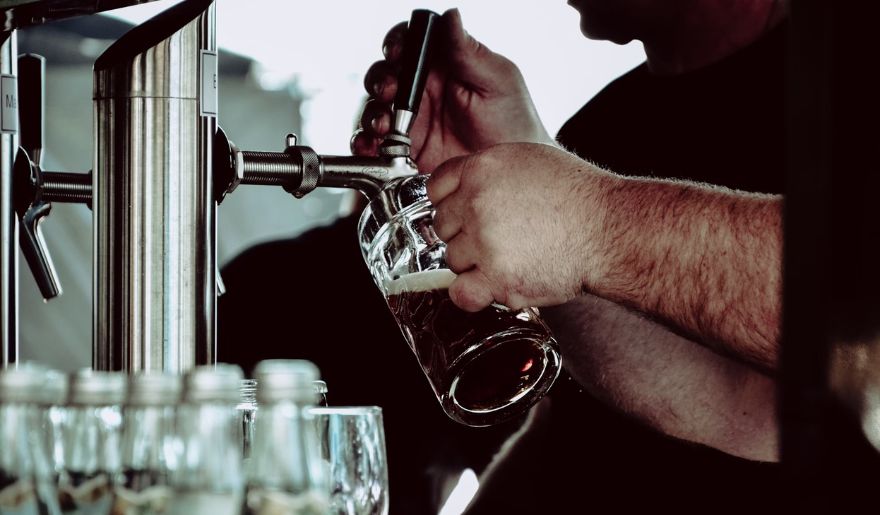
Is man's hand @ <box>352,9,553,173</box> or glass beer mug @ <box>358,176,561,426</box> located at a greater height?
man's hand @ <box>352,9,553,173</box>

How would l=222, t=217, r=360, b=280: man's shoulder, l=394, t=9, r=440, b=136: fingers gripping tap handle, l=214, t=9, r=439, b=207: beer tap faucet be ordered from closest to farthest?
l=214, t=9, r=439, b=207: beer tap faucet → l=394, t=9, r=440, b=136: fingers gripping tap handle → l=222, t=217, r=360, b=280: man's shoulder

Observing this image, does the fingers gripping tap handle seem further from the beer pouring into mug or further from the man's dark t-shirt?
the man's dark t-shirt

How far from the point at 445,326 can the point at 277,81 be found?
189 cm

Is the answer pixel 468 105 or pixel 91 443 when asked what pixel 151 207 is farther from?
pixel 468 105

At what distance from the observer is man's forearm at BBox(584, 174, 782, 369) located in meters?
0.85

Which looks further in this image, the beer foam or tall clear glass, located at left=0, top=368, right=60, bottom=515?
the beer foam

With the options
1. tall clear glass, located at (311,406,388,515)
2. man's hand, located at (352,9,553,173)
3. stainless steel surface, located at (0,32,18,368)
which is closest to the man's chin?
man's hand, located at (352,9,553,173)

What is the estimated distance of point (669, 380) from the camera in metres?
1.52

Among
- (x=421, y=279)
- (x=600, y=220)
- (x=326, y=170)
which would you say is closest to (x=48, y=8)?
(x=326, y=170)

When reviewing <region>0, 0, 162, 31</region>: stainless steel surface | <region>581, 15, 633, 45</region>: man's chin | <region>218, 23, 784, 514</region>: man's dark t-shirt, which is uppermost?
<region>581, 15, 633, 45</region>: man's chin

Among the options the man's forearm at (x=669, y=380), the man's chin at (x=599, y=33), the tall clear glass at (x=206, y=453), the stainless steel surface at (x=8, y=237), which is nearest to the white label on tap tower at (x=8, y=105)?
the stainless steel surface at (x=8, y=237)

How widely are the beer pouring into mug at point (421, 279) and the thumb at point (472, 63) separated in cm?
26

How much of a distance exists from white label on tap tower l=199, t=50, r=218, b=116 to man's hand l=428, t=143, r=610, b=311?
20 centimetres

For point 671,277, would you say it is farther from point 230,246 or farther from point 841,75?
point 230,246
